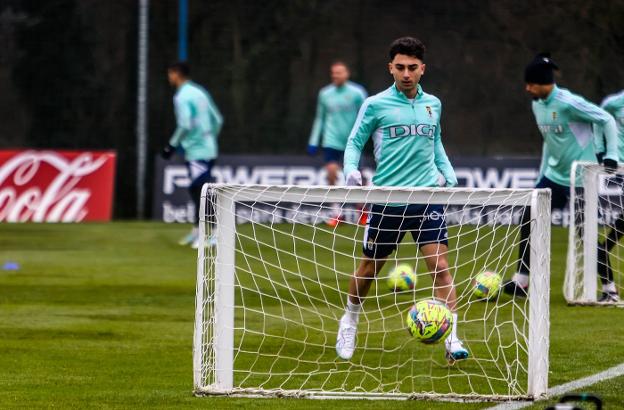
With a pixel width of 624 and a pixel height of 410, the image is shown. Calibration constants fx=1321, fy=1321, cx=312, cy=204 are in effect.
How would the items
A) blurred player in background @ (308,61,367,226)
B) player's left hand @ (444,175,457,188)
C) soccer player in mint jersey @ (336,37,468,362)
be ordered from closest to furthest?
soccer player in mint jersey @ (336,37,468,362) → player's left hand @ (444,175,457,188) → blurred player in background @ (308,61,367,226)

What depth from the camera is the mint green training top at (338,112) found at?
1831cm

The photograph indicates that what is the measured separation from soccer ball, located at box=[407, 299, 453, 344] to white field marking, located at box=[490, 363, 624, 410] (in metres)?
0.72

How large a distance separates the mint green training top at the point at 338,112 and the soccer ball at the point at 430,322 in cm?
1072

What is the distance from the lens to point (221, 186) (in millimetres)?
7180

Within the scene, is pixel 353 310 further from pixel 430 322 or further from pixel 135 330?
pixel 135 330

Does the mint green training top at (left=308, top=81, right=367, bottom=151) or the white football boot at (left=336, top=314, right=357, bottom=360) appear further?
the mint green training top at (left=308, top=81, right=367, bottom=151)

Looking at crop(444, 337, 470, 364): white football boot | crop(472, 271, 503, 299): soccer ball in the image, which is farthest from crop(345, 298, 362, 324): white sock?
crop(472, 271, 503, 299): soccer ball

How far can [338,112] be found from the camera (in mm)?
18344

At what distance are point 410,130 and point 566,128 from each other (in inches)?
129

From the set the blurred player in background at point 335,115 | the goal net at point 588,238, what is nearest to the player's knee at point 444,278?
the goal net at point 588,238

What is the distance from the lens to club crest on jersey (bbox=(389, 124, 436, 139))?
329 inches

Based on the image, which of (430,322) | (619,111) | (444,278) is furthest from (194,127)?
(430,322)

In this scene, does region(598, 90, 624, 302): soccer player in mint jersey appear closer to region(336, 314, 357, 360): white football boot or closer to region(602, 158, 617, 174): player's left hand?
region(602, 158, 617, 174): player's left hand

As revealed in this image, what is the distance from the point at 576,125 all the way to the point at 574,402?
4.83m
